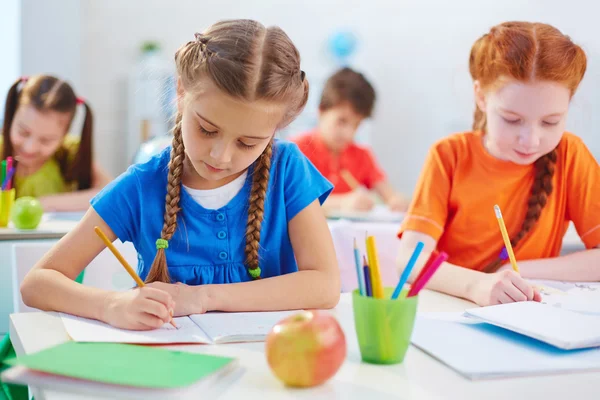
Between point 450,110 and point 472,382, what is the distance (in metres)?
4.12

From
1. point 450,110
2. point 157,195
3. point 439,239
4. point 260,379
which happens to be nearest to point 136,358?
point 260,379

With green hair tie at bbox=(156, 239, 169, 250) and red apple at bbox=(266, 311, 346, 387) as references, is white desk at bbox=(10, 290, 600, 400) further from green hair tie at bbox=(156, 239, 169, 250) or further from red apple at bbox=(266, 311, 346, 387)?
green hair tie at bbox=(156, 239, 169, 250)

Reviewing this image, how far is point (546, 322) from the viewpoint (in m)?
0.91

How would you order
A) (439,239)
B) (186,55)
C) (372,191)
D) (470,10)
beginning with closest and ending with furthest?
(186,55), (439,239), (372,191), (470,10)

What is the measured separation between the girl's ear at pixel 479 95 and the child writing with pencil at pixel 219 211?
0.41 meters

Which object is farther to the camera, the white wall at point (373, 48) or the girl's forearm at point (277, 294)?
the white wall at point (373, 48)

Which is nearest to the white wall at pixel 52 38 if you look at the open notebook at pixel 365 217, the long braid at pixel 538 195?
the open notebook at pixel 365 217

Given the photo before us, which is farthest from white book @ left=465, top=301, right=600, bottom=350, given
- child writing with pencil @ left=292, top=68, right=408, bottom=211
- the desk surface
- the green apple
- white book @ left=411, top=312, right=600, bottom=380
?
child writing with pencil @ left=292, top=68, right=408, bottom=211

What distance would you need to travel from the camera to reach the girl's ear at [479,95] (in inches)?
56.8

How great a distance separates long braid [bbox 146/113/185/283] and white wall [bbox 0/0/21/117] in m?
3.26

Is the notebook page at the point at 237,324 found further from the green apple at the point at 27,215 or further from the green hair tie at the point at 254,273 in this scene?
the green apple at the point at 27,215

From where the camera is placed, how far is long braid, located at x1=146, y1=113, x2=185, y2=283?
117 cm

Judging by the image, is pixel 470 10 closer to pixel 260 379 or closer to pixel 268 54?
pixel 268 54

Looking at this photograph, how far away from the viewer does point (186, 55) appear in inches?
43.9
